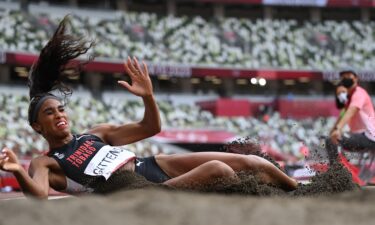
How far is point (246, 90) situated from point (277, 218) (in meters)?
33.3

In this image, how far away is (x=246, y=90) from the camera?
115 ft

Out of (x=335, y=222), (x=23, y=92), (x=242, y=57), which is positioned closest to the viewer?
(x=335, y=222)

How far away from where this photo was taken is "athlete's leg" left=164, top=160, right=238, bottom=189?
12.6 ft

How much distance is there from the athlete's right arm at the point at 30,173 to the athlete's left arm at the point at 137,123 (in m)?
0.72

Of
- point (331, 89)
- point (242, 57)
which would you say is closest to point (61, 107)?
point (242, 57)

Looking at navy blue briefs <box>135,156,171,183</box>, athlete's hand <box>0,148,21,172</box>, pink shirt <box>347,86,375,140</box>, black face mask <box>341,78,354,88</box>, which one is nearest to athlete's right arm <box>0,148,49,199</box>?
athlete's hand <box>0,148,21,172</box>

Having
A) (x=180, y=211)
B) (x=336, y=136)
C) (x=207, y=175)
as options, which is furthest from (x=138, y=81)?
(x=336, y=136)

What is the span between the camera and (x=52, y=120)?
4.38 meters

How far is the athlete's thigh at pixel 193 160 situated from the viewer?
418cm

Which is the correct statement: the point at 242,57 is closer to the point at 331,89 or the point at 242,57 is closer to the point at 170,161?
the point at 331,89

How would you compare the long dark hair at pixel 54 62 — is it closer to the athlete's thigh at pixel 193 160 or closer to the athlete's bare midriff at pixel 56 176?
the athlete's bare midriff at pixel 56 176

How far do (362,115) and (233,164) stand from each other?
151 inches

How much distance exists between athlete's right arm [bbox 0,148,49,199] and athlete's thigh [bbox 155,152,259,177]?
87 cm

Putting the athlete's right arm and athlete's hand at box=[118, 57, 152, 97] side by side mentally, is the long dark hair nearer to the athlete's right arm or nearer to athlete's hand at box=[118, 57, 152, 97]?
athlete's hand at box=[118, 57, 152, 97]
